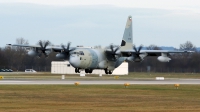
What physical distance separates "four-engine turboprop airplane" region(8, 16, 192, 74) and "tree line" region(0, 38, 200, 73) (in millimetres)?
24221

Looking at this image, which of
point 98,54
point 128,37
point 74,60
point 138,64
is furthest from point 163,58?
point 138,64

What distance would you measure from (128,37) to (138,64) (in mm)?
28233

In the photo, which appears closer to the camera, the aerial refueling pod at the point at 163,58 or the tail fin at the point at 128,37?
the aerial refueling pod at the point at 163,58

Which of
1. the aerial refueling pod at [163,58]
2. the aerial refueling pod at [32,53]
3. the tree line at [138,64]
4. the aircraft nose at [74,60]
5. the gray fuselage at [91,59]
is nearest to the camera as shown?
the aircraft nose at [74,60]

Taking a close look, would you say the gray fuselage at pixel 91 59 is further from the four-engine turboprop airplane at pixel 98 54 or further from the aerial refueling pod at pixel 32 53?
the aerial refueling pod at pixel 32 53

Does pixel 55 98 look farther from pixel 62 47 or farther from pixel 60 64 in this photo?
pixel 60 64

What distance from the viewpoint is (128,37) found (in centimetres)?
9231

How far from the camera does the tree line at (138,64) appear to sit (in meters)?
117

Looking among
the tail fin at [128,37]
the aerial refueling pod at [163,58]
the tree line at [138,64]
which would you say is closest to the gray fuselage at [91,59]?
the tail fin at [128,37]

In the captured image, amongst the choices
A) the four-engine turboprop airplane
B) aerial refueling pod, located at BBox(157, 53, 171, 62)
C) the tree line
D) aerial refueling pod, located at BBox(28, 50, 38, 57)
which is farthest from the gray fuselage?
the tree line

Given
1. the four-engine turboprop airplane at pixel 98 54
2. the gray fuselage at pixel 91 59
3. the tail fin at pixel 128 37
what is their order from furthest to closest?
the tail fin at pixel 128 37, the four-engine turboprop airplane at pixel 98 54, the gray fuselage at pixel 91 59

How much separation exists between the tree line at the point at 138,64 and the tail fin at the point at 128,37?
19743 mm

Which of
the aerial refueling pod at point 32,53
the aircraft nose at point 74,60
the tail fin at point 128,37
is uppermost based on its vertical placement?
the tail fin at point 128,37

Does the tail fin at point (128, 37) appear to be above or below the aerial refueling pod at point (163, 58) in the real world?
above
